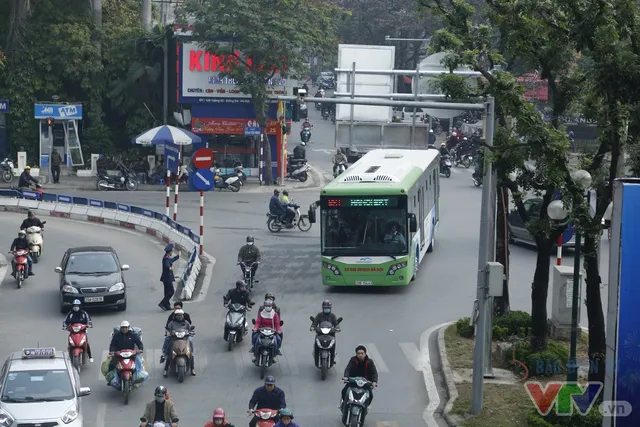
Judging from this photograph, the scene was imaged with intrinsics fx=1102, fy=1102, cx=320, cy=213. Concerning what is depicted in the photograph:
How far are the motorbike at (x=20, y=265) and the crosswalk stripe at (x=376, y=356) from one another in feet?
32.2

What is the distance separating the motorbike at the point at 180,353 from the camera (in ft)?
63.9

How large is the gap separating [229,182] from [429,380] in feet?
81.1

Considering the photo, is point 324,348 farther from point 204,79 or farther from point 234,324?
point 204,79

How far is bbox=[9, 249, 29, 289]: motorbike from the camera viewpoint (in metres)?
27.2

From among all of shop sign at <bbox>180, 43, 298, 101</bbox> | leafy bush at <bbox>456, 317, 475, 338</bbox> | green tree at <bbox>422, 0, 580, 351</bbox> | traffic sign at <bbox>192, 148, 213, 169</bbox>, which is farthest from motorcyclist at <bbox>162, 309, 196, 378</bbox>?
shop sign at <bbox>180, 43, 298, 101</bbox>

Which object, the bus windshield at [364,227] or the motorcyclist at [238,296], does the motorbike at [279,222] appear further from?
the motorcyclist at [238,296]

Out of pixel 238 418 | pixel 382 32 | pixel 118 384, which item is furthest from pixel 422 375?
pixel 382 32

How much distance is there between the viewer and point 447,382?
19.5m

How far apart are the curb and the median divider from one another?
32.9 feet

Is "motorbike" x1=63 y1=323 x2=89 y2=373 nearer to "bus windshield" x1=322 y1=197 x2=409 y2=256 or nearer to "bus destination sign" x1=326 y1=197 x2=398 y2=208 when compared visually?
"bus windshield" x1=322 y1=197 x2=409 y2=256

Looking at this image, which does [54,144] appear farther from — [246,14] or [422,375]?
[422,375]

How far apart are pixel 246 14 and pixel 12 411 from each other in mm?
28764

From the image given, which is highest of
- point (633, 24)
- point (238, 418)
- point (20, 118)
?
point (633, 24)

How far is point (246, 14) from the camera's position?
42.6m
